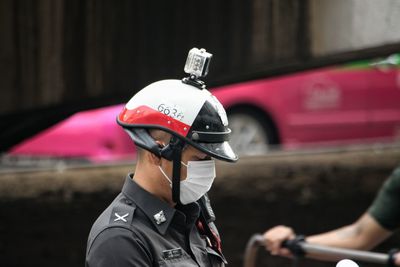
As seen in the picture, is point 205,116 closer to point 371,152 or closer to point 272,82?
point 371,152

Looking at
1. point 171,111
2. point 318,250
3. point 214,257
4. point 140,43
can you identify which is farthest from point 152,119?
point 140,43

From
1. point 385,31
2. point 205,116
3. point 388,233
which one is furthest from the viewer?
point 385,31

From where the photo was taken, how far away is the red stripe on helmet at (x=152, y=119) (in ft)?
10.1

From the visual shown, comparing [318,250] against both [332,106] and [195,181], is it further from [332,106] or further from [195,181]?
[332,106]

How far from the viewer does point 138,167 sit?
10.5ft

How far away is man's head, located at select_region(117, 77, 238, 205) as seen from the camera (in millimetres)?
3086

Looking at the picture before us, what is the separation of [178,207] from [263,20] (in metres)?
3.32

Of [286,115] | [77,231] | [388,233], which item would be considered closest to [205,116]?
[388,233]

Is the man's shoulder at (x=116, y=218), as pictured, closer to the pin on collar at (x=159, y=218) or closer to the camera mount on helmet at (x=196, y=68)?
the pin on collar at (x=159, y=218)

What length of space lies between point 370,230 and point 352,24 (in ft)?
5.14

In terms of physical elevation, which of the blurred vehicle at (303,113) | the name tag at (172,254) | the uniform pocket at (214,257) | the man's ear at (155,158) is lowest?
the blurred vehicle at (303,113)

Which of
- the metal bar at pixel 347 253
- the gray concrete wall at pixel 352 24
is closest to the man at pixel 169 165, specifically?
the metal bar at pixel 347 253

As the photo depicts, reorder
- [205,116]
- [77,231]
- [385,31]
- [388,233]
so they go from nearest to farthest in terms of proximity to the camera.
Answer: [205,116]
[388,233]
[385,31]
[77,231]

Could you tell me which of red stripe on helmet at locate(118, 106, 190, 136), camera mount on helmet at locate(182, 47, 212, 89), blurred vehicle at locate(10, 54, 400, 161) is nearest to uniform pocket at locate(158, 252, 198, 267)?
red stripe on helmet at locate(118, 106, 190, 136)
